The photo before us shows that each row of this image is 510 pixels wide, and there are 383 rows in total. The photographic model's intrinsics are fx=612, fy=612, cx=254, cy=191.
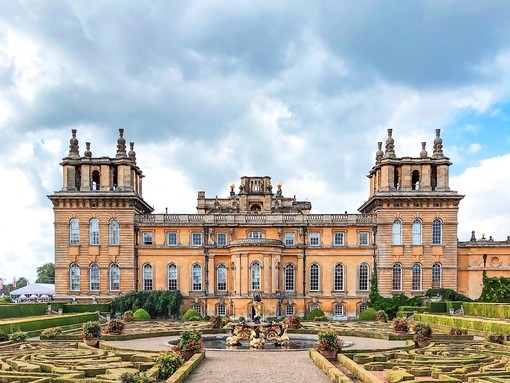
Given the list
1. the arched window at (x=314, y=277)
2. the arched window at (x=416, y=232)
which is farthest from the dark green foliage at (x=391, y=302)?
the arched window at (x=314, y=277)

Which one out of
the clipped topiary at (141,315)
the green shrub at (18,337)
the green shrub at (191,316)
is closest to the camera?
the green shrub at (18,337)

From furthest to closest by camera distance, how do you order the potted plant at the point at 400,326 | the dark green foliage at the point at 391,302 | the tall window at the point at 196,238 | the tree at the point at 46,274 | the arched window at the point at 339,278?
the tree at the point at 46,274
the tall window at the point at 196,238
the arched window at the point at 339,278
the dark green foliage at the point at 391,302
the potted plant at the point at 400,326

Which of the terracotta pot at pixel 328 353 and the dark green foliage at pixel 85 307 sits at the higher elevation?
the terracotta pot at pixel 328 353

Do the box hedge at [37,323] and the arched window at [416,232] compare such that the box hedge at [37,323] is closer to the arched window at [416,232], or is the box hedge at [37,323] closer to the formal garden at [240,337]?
the formal garden at [240,337]

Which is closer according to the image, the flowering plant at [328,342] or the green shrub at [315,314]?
the flowering plant at [328,342]

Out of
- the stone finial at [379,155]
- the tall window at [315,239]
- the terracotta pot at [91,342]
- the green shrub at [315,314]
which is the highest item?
the stone finial at [379,155]

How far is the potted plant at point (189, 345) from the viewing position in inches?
744

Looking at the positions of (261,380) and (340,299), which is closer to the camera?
(261,380)

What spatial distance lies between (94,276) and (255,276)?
1223cm

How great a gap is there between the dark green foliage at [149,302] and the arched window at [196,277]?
207 centimetres

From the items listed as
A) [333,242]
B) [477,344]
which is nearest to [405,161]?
[333,242]

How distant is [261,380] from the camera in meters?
15.8

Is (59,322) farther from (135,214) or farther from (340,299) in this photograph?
(340,299)

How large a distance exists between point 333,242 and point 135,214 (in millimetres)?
15415
